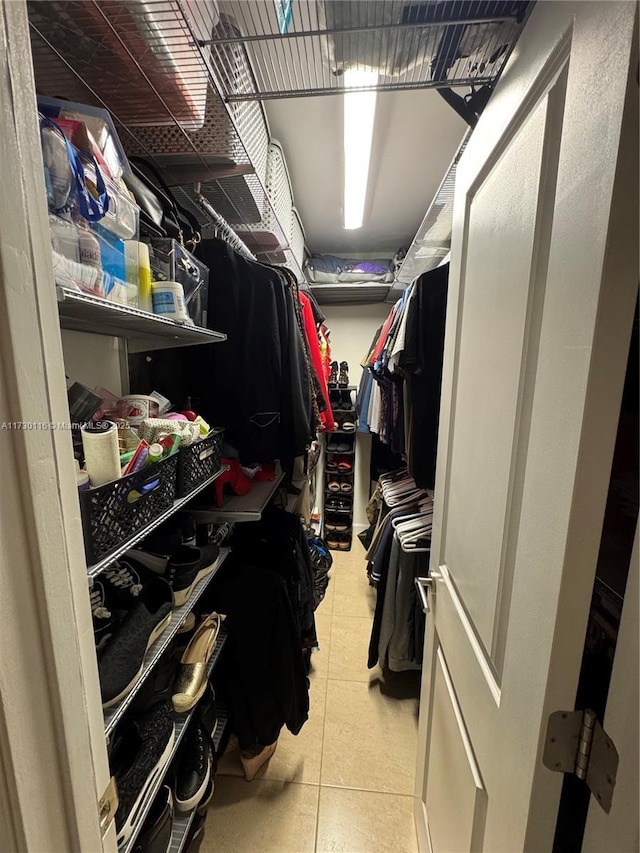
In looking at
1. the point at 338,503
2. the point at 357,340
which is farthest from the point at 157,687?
the point at 357,340

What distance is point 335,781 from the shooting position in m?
1.33

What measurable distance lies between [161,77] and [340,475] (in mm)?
2828

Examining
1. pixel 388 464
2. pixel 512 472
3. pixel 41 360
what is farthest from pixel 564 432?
pixel 388 464

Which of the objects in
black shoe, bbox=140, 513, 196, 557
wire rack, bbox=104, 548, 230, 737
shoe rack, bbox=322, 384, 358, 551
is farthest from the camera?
shoe rack, bbox=322, 384, 358, 551

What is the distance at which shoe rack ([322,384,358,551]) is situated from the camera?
10.3ft

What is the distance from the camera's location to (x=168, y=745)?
0.86 meters

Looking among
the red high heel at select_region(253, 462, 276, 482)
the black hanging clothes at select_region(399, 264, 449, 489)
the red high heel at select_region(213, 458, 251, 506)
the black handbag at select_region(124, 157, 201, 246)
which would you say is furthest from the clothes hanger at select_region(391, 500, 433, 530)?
the black handbag at select_region(124, 157, 201, 246)

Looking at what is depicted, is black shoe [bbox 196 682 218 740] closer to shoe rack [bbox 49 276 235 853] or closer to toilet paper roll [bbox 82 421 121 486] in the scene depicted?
shoe rack [bbox 49 276 235 853]

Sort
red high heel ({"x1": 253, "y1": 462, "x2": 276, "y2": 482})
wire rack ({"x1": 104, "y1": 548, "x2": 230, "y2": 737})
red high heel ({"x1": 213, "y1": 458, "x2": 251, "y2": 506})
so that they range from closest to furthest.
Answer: wire rack ({"x1": 104, "y1": 548, "x2": 230, "y2": 737})
red high heel ({"x1": 213, "y1": 458, "x2": 251, "y2": 506})
red high heel ({"x1": 253, "y1": 462, "x2": 276, "y2": 482})

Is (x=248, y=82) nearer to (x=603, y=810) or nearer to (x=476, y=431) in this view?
(x=476, y=431)

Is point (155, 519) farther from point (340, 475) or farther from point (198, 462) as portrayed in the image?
point (340, 475)

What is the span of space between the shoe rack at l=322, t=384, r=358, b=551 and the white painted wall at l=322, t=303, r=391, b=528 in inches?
5.5

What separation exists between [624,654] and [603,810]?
0.66ft

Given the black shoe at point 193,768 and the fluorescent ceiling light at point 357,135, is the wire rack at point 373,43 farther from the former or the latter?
the black shoe at point 193,768
